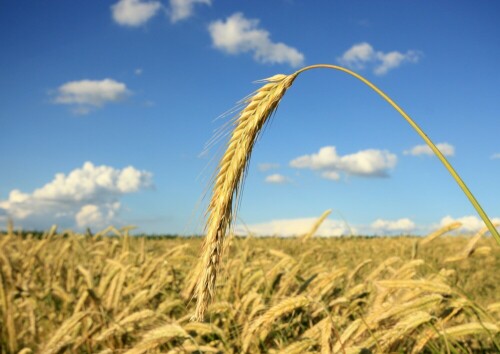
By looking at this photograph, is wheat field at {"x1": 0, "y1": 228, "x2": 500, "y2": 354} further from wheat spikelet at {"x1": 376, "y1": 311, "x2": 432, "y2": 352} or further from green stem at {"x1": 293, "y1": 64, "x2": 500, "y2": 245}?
green stem at {"x1": 293, "y1": 64, "x2": 500, "y2": 245}

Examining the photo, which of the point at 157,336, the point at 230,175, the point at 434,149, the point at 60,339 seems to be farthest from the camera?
the point at 60,339

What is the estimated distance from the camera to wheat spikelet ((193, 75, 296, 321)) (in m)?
1.41

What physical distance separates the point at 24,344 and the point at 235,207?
222 cm

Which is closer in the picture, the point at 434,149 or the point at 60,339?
the point at 434,149

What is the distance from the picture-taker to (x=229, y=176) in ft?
4.72

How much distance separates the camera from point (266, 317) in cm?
193

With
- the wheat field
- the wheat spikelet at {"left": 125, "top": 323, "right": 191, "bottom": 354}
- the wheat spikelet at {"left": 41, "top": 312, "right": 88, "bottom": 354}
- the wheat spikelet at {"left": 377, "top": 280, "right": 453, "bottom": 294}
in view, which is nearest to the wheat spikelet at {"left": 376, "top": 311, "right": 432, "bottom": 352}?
the wheat field

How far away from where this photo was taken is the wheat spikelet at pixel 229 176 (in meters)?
1.41

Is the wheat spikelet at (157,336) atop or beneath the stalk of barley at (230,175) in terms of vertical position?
beneath

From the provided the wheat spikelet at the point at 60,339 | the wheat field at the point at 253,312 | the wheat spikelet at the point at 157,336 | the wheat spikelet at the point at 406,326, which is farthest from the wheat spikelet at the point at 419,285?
the wheat spikelet at the point at 60,339

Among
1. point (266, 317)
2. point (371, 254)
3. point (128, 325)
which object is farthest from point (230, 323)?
point (371, 254)

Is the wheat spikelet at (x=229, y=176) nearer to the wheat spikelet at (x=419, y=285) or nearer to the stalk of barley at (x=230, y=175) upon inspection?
the stalk of barley at (x=230, y=175)

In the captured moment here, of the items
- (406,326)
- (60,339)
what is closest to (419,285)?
(406,326)

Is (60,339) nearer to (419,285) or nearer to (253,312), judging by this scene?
(253,312)
